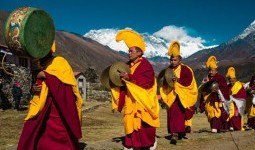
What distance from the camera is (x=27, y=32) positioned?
22.9ft

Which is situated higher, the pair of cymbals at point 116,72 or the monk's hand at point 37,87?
the pair of cymbals at point 116,72

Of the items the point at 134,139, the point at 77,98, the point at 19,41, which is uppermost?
the point at 19,41

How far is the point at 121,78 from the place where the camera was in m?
10.1

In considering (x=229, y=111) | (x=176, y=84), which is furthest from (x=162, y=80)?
(x=229, y=111)

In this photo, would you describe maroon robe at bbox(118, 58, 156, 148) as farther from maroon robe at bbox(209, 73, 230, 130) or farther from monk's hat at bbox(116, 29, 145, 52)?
maroon robe at bbox(209, 73, 230, 130)

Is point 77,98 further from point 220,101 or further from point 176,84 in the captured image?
point 220,101

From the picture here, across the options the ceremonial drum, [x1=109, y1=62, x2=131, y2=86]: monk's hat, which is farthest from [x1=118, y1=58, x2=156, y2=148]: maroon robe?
the ceremonial drum

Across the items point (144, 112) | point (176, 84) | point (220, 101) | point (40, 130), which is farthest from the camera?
point (220, 101)

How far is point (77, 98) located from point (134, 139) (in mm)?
2048

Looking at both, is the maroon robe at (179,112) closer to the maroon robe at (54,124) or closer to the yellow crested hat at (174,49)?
the yellow crested hat at (174,49)

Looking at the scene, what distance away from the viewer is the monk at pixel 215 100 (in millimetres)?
14805

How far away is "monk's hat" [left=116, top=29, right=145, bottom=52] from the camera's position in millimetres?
10242

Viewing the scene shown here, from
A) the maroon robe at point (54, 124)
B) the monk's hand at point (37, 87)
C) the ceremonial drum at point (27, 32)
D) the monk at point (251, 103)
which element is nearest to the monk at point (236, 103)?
the monk at point (251, 103)

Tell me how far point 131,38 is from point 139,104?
1.47 m
